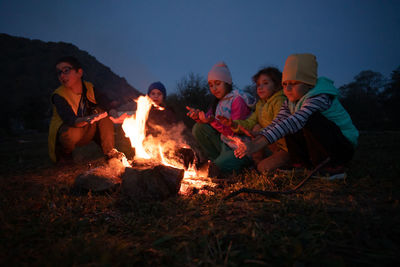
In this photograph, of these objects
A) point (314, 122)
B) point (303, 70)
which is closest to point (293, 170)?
point (314, 122)

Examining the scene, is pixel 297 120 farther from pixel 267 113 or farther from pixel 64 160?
pixel 64 160

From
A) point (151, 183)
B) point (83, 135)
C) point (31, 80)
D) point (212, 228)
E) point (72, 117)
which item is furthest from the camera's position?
point (31, 80)

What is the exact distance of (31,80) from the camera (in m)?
30.4

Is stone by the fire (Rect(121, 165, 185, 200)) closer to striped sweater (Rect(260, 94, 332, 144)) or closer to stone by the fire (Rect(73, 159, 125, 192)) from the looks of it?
stone by the fire (Rect(73, 159, 125, 192))

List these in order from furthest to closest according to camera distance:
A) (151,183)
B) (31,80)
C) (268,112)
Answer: (31,80)
(268,112)
(151,183)

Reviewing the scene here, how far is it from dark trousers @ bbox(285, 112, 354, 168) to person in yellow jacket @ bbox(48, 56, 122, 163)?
3324mm

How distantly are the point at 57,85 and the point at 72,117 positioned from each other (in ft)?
108

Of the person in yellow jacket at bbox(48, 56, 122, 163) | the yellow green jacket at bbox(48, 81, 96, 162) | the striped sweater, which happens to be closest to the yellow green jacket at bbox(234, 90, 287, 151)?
the striped sweater

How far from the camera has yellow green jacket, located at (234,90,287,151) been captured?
10.8 ft

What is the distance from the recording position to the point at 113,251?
4.37ft

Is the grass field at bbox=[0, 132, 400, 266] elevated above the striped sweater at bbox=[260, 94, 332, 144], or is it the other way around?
the striped sweater at bbox=[260, 94, 332, 144]

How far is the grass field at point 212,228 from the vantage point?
49.3 inches

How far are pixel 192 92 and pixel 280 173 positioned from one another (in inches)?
378

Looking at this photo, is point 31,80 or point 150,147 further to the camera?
point 31,80
